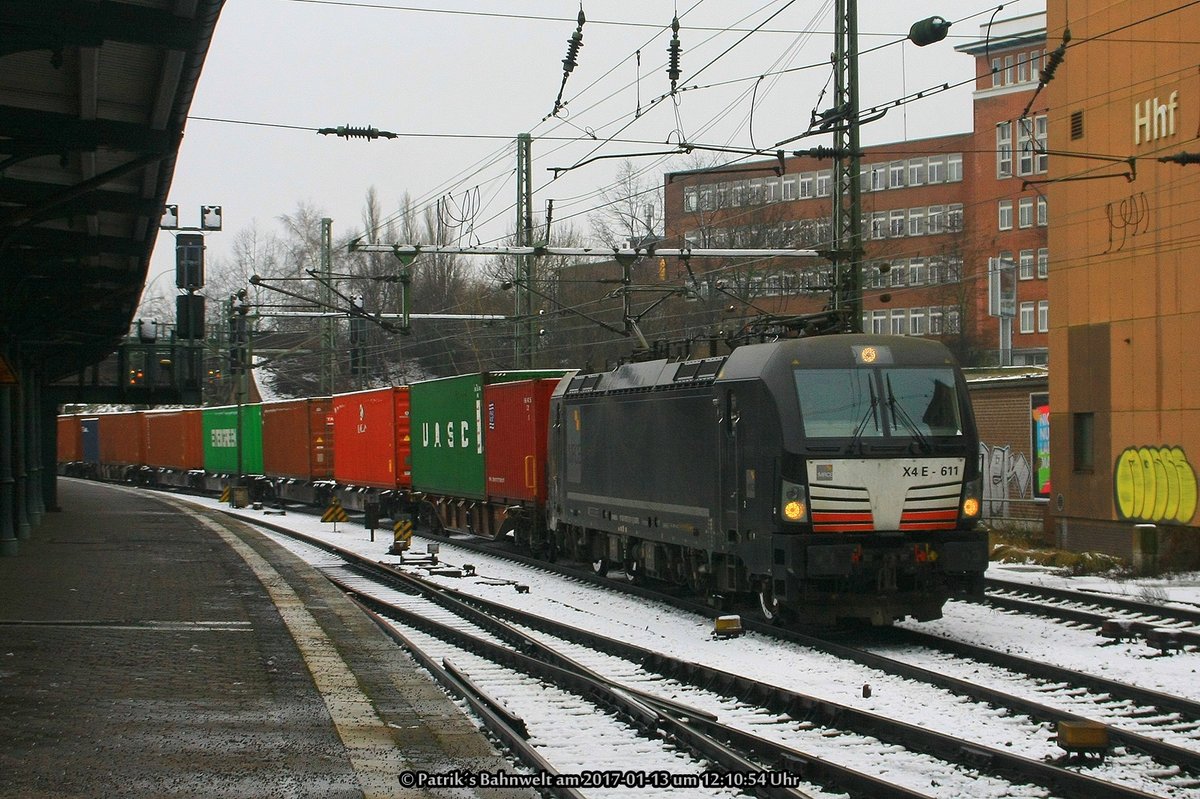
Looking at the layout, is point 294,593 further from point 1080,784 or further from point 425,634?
point 1080,784

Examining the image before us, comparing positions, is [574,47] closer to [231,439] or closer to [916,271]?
[231,439]

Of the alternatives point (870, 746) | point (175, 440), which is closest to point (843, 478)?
point (870, 746)

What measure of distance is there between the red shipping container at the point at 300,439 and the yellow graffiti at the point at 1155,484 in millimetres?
23153

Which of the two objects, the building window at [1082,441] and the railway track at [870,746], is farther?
the building window at [1082,441]

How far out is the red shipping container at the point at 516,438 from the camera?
22.1m

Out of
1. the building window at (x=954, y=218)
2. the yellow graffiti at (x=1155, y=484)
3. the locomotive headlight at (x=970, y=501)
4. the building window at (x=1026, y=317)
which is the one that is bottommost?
the yellow graffiti at (x=1155, y=484)

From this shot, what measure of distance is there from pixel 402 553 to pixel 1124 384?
12663 mm

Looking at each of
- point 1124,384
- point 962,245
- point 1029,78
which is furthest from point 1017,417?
point 1029,78

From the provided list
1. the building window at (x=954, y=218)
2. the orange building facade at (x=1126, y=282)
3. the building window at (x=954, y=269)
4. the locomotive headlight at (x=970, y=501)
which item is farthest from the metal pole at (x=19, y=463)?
the building window at (x=954, y=218)

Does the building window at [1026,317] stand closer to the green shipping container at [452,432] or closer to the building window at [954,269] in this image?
the building window at [954,269]

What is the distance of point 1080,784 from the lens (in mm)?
6887

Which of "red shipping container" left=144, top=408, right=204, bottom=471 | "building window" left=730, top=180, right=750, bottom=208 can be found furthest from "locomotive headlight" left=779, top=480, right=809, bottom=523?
"red shipping container" left=144, top=408, right=204, bottom=471

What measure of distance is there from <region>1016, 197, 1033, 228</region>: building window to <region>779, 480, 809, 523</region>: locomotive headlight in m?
51.0

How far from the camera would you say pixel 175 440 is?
194 feet
